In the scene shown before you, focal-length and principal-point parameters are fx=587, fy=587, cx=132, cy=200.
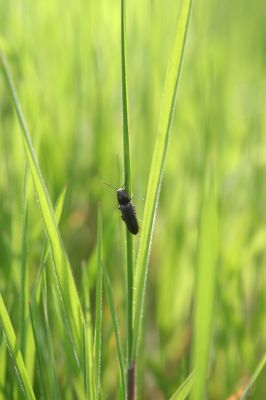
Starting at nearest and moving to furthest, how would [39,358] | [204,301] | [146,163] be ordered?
[204,301], [39,358], [146,163]

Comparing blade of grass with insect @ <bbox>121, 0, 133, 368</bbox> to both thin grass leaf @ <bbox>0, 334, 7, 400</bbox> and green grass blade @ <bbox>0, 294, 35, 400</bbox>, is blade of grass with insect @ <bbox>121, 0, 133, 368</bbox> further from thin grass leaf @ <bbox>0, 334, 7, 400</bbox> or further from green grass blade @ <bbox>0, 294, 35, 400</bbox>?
thin grass leaf @ <bbox>0, 334, 7, 400</bbox>

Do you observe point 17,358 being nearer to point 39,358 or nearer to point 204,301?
point 39,358

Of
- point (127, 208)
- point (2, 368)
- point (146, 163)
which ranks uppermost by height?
point (146, 163)

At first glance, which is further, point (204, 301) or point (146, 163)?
point (146, 163)

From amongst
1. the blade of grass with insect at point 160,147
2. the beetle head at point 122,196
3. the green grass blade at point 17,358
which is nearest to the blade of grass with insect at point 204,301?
the blade of grass with insect at point 160,147

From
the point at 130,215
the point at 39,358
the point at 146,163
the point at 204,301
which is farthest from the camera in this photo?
the point at 146,163

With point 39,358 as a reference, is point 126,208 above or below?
above

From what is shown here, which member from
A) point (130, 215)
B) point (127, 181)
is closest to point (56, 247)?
point (127, 181)

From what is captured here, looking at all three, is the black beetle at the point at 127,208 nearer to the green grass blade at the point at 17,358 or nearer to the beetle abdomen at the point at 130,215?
the beetle abdomen at the point at 130,215
